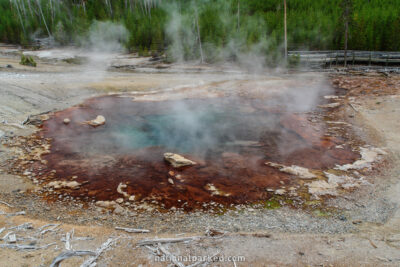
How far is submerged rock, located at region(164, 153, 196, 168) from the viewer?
8773 millimetres

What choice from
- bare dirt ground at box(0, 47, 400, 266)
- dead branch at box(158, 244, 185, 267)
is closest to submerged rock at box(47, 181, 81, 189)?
bare dirt ground at box(0, 47, 400, 266)

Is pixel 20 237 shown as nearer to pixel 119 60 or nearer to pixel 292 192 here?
pixel 292 192

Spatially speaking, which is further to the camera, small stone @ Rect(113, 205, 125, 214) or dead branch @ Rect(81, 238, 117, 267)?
small stone @ Rect(113, 205, 125, 214)

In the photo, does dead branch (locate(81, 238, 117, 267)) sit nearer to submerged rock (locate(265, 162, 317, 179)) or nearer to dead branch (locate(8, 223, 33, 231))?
dead branch (locate(8, 223, 33, 231))

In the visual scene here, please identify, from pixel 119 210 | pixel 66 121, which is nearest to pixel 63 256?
pixel 119 210

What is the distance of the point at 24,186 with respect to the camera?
7.34 metres

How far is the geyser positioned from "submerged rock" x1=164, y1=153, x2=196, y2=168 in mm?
158

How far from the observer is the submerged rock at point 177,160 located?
8.77 metres

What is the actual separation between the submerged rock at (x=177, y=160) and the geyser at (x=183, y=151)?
158 millimetres

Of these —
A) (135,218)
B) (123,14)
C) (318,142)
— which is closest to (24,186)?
(135,218)

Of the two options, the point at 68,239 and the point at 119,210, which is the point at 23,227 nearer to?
the point at 68,239

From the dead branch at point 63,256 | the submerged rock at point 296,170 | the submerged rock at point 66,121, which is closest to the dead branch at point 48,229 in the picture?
the dead branch at point 63,256

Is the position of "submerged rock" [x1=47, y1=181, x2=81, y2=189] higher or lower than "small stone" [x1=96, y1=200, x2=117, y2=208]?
higher

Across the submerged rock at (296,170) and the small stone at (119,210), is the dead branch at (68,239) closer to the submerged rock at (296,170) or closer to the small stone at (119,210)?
the small stone at (119,210)
